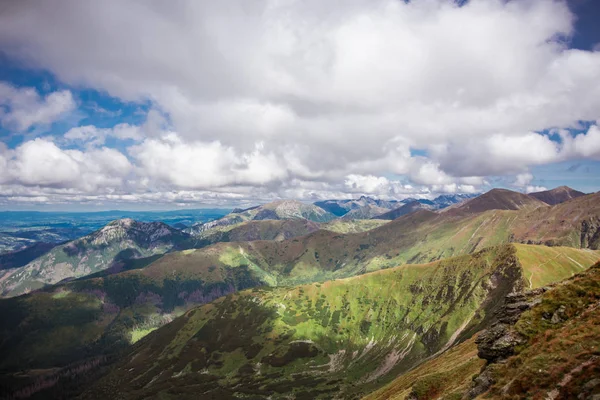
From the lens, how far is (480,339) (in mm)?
60812

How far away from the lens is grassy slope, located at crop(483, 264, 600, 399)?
3616 centimetres

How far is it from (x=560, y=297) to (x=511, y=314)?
943cm

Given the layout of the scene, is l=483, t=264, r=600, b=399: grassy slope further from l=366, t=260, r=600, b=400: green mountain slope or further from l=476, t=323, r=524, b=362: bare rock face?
l=476, t=323, r=524, b=362: bare rock face

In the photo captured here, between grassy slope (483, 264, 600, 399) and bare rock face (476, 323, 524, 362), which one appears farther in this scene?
bare rock face (476, 323, 524, 362)

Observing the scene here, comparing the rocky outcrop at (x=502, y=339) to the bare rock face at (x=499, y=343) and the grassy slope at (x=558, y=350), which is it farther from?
the grassy slope at (x=558, y=350)

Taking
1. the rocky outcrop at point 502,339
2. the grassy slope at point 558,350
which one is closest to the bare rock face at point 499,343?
the rocky outcrop at point 502,339

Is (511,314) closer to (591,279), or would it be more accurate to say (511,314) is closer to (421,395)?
(591,279)

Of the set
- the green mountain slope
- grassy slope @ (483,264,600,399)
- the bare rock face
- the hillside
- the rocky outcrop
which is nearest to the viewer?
grassy slope @ (483,264,600,399)

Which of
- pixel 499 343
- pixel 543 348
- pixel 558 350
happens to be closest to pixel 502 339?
pixel 499 343

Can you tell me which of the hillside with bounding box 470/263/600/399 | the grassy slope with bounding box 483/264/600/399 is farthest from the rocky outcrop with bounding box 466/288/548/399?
the grassy slope with bounding box 483/264/600/399

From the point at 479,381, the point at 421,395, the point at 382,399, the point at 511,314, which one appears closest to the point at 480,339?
the point at 511,314

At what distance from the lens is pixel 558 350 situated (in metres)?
41.9

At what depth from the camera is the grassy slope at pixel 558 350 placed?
119 feet

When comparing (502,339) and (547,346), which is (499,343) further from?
(547,346)
